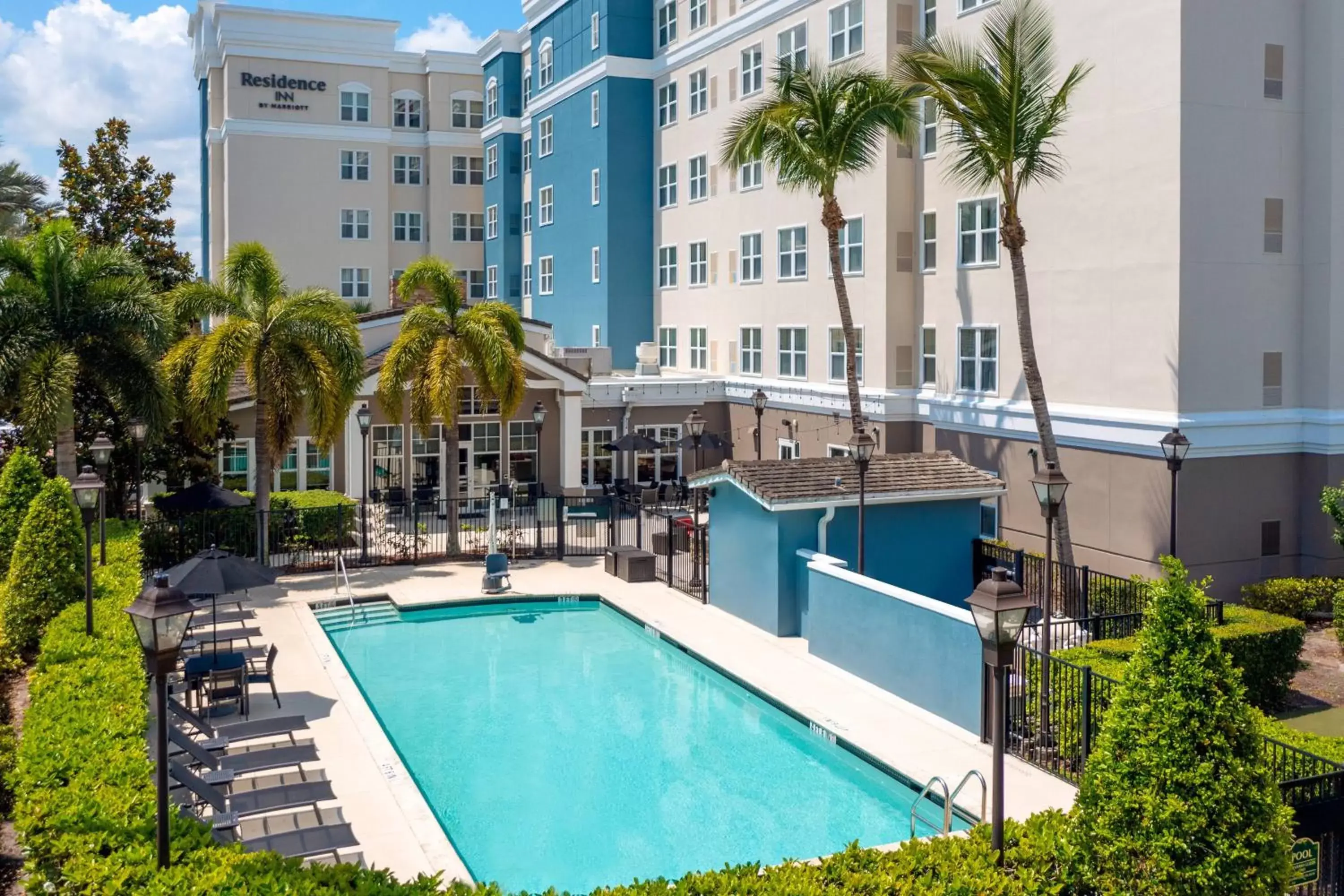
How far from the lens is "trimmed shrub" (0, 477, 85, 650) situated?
16.9 metres

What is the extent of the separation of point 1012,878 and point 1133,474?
1499cm

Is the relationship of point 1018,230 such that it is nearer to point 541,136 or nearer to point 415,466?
point 415,466

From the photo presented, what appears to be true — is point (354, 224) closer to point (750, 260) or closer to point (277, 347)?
point (750, 260)

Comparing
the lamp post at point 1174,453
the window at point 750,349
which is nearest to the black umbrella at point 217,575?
the lamp post at point 1174,453

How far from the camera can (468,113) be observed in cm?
5575

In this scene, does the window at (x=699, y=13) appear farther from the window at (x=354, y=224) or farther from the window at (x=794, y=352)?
the window at (x=354, y=224)

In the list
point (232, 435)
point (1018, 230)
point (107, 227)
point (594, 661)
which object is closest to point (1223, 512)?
point (1018, 230)

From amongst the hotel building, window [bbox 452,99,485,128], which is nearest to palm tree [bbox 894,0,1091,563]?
the hotel building

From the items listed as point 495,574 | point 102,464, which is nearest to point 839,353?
point 495,574

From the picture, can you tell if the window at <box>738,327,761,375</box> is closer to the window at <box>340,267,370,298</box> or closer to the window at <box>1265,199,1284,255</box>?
the window at <box>1265,199,1284,255</box>

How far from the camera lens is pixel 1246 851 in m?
8.26

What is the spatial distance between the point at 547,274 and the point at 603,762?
35.7m

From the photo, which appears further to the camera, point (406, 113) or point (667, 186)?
point (406, 113)

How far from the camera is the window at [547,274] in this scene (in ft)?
158
